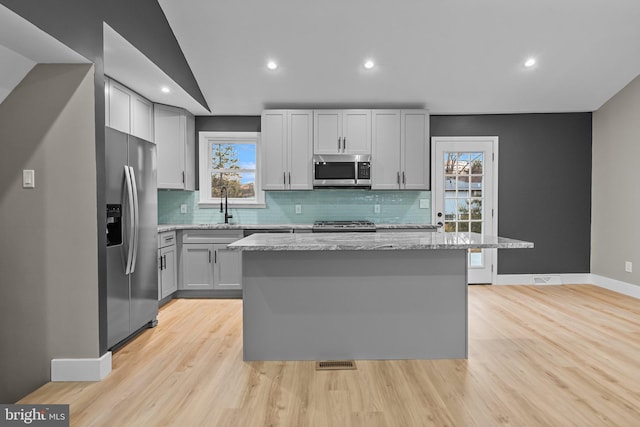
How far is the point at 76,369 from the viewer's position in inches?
98.0

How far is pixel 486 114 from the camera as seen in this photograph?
17.4 feet

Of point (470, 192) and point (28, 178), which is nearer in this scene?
point (28, 178)

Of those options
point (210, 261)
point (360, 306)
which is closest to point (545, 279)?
point (360, 306)

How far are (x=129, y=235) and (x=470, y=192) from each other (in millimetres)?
4316

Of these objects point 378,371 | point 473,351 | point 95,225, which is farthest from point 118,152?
point 473,351

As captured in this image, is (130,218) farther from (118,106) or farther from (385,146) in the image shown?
(385,146)

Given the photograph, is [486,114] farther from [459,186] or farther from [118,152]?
[118,152]

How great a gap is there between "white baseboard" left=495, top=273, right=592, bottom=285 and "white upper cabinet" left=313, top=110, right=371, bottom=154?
2654mm

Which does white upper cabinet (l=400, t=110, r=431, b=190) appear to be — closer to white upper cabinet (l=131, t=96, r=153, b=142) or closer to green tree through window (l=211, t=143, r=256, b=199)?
green tree through window (l=211, t=143, r=256, b=199)

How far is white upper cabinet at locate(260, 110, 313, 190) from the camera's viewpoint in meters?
4.86

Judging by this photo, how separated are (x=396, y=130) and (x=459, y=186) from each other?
49.9 inches

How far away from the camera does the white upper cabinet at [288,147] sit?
4.86m

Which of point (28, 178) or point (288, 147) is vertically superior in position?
point (288, 147)

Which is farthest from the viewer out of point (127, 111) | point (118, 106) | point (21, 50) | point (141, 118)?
point (141, 118)
